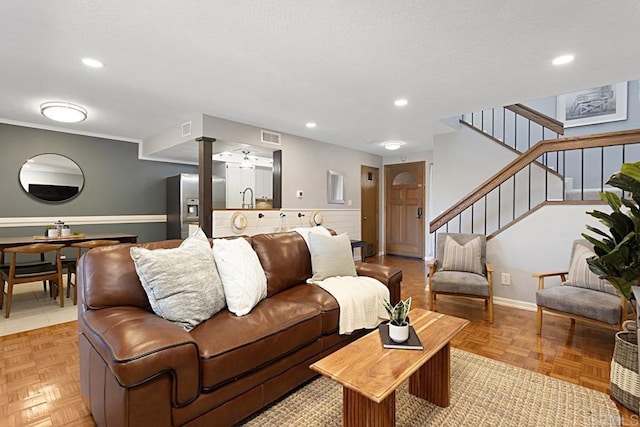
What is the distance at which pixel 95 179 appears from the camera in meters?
5.21

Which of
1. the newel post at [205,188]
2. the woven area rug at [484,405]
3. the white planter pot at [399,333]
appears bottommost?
the woven area rug at [484,405]

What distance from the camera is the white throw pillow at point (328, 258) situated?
2670 mm

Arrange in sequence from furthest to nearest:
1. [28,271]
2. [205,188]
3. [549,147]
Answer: [205,188], [28,271], [549,147]

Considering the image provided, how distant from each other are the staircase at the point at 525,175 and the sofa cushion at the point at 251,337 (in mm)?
2653

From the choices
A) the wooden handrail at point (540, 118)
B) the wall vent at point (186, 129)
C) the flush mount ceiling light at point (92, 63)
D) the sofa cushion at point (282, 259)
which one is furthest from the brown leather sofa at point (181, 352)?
the wooden handrail at point (540, 118)

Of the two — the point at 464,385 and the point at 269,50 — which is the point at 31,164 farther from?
the point at 464,385

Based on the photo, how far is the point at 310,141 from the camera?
5469 mm

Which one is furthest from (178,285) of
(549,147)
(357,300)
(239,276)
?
(549,147)

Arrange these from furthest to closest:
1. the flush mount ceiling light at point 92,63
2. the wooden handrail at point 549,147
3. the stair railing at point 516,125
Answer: the stair railing at point 516,125 → the wooden handrail at point 549,147 → the flush mount ceiling light at point 92,63

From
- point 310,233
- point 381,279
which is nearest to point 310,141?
point 310,233

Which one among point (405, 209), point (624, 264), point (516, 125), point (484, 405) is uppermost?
point (516, 125)

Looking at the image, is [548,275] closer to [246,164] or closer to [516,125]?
[516,125]

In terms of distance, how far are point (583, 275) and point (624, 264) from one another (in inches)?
63.0

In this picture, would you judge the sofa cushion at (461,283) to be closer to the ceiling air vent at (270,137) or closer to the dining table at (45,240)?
the ceiling air vent at (270,137)
